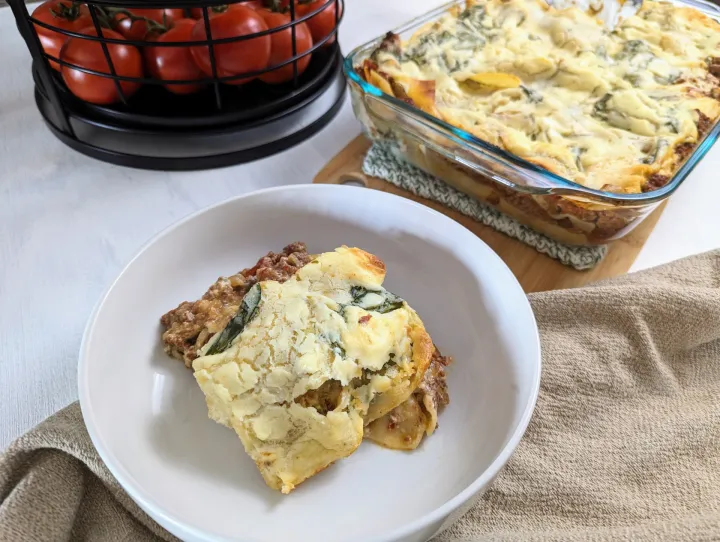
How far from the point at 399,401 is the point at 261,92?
0.61 m

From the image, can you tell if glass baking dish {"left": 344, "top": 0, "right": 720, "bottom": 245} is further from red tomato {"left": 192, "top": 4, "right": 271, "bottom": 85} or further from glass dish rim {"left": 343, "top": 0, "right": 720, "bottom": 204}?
red tomato {"left": 192, "top": 4, "right": 271, "bottom": 85}

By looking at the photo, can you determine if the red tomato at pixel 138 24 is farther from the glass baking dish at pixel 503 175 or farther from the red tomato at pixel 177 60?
the glass baking dish at pixel 503 175

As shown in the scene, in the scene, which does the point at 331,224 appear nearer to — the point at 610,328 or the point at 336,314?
the point at 336,314

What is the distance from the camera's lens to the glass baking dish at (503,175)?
0.77 meters

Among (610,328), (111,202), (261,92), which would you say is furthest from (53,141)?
(610,328)

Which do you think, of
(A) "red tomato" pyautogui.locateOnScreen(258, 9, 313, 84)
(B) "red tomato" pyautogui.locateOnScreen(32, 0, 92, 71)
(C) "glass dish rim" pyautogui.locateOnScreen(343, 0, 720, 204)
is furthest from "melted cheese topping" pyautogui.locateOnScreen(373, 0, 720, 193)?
(B) "red tomato" pyautogui.locateOnScreen(32, 0, 92, 71)

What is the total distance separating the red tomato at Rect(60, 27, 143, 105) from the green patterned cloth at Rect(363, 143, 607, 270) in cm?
39

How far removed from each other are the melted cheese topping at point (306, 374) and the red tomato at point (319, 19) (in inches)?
24.1

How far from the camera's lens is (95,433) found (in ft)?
1.80

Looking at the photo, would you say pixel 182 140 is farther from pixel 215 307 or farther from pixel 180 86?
pixel 215 307

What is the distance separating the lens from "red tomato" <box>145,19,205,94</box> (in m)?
0.93

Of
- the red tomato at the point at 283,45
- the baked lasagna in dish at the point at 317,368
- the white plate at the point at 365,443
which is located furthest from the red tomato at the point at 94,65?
the baked lasagna in dish at the point at 317,368

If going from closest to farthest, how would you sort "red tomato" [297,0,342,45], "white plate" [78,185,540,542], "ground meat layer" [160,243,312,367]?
"white plate" [78,185,540,542] → "ground meat layer" [160,243,312,367] → "red tomato" [297,0,342,45]

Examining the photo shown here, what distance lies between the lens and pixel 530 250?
87cm
